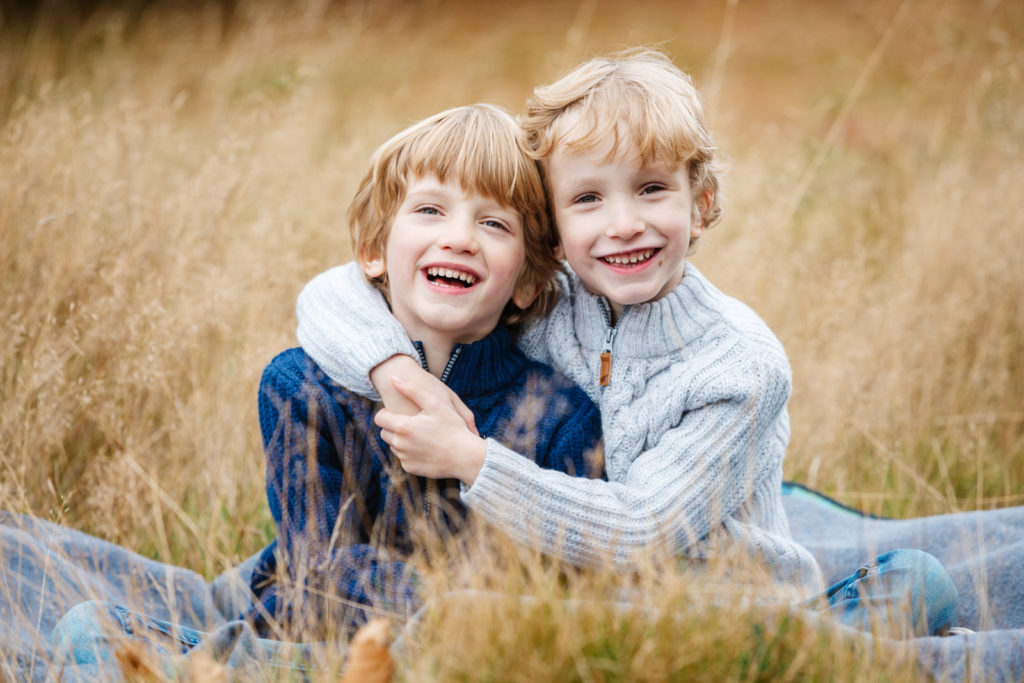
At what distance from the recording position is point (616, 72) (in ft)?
6.55

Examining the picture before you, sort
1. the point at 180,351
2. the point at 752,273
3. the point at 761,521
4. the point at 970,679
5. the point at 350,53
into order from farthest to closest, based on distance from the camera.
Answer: the point at 350,53, the point at 752,273, the point at 180,351, the point at 761,521, the point at 970,679

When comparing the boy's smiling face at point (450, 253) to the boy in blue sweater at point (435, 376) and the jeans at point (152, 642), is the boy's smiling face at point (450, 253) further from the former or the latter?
the jeans at point (152, 642)

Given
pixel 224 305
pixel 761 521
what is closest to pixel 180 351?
pixel 224 305

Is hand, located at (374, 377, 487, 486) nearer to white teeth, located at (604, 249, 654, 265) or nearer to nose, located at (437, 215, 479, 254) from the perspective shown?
nose, located at (437, 215, 479, 254)

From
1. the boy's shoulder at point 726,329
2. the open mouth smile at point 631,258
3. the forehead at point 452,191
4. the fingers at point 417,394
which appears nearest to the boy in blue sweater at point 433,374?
the forehead at point 452,191

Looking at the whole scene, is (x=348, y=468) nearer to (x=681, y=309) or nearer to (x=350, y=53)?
(x=681, y=309)

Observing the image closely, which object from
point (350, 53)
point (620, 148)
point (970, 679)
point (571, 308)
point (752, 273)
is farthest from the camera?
point (350, 53)

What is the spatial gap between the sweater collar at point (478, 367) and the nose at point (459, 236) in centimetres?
24

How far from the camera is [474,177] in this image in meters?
1.95

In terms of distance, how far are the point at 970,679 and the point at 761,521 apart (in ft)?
1.83

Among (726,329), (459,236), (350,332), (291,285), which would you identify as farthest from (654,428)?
(291,285)

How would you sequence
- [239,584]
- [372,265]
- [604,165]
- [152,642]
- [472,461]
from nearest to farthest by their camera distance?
[152,642] → [472,461] → [604,165] → [372,265] → [239,584]

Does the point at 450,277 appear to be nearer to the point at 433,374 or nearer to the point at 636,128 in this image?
the point at 433,374

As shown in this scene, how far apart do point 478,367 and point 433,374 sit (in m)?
0.11
